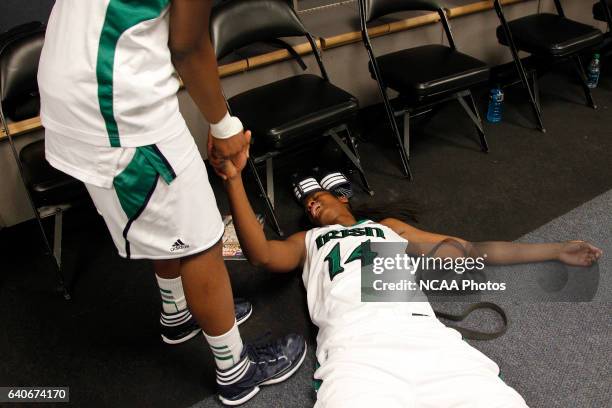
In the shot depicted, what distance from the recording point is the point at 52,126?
39.2 inches

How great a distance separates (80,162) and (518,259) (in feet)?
4.86

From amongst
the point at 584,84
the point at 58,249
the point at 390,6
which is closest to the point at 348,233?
the point at 58,249

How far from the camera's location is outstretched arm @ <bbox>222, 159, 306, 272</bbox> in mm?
1276

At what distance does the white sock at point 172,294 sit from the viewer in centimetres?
150

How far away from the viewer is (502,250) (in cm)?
181

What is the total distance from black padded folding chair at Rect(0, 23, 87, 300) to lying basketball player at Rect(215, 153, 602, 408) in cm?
73

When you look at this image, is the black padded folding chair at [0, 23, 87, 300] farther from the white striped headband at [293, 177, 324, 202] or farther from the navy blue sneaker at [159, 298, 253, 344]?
the white striped headband at [293, 177, 324, 202]

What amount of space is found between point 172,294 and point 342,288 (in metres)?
0.55

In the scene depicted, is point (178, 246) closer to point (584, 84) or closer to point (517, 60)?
point (517, 60)

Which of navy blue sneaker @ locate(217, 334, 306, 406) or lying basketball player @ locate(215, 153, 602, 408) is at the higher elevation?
lying basketball player @ locate(215, 153, 602, 408)

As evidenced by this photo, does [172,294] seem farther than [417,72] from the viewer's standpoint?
No

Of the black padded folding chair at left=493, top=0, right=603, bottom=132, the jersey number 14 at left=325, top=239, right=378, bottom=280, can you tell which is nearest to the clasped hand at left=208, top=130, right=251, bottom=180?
the jersey number 14 at left=325, top=239, right=378, bottom=280

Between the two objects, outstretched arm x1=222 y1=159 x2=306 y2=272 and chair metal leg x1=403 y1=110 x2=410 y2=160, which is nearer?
outstretched arm x1=222 y1=159 x2=306 y2=272

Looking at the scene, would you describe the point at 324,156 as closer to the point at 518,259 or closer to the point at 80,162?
the point at 518,259
